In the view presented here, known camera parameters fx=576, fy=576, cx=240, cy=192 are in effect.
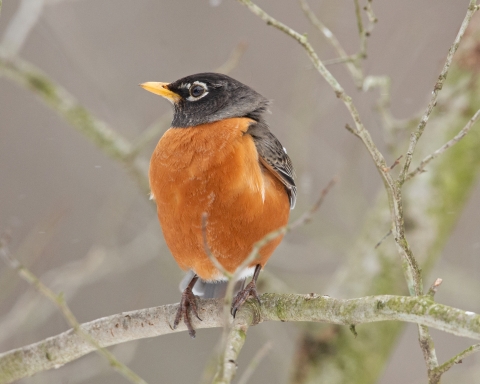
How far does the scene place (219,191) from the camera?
3811 mm

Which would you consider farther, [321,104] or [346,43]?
[346,43]

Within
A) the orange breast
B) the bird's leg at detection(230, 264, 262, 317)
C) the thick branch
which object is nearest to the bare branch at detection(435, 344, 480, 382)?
the thick branch

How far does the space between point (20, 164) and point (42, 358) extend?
565 centimetres

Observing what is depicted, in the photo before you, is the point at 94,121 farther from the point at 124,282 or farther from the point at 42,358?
the point at 124,282

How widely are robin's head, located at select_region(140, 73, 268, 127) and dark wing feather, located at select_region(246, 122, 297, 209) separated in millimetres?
277

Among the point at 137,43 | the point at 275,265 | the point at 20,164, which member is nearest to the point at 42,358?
the point at 275,265

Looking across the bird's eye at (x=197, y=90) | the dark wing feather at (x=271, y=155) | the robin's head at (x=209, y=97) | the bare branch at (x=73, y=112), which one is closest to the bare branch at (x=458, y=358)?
the dark wing feather at (x=271, y=155)

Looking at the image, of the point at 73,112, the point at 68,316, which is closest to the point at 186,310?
the point at 68,316

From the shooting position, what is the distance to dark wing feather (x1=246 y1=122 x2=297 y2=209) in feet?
13.8

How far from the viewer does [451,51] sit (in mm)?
2785

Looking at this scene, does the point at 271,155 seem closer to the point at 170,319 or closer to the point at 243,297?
the point at 243,297

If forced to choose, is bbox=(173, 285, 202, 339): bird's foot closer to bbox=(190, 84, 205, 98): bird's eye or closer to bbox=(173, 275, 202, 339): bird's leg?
bbox=(173, 275, 202, 339): bird's leg

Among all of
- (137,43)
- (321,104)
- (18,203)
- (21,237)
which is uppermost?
(137,43)

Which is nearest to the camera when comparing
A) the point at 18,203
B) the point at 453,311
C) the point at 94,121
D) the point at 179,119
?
the point at 453,311
